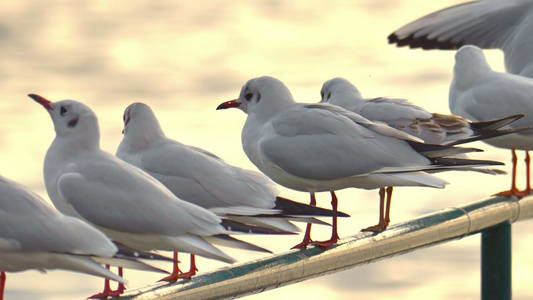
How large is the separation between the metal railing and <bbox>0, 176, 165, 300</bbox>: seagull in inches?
9.7

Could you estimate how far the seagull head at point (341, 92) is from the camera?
17.1 ft

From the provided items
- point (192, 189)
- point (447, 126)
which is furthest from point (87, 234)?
point (447, 126)

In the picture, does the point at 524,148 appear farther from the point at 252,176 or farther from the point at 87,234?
the point at 87,234

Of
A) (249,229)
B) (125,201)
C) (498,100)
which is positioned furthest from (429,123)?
(125,201)

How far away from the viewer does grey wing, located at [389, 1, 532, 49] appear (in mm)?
7319

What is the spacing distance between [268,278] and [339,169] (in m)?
1.19

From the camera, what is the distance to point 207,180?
404 cm

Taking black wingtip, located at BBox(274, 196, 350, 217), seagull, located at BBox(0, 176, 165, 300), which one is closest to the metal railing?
black wingtip, located at BBox(274, 196, 350, 217)

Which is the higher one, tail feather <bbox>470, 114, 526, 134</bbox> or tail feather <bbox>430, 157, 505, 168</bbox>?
tail feather <bbox>470, 114, 526, 134</bbox>

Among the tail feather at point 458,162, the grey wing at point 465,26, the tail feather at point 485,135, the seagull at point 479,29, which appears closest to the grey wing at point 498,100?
the tail feather at point 485,135

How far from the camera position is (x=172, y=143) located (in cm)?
429

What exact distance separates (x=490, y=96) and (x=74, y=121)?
2.37 meters

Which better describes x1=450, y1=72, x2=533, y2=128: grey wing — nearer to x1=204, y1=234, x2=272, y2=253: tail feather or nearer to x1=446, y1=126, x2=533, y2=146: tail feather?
x1=446, y1=126, x2=533, y2=146: tail feather

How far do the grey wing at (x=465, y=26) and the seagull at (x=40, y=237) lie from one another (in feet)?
14.9
